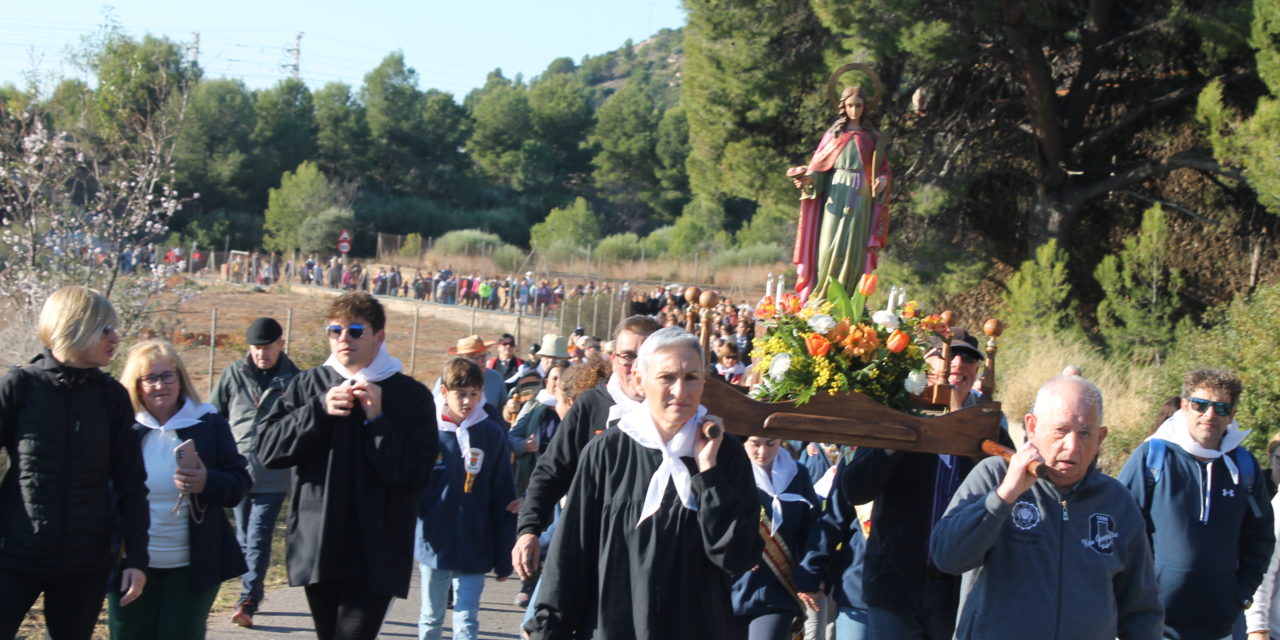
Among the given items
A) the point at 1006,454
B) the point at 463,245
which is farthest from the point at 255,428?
the point at 463,245

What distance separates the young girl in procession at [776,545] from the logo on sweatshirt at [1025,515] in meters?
1.36

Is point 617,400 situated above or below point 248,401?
above

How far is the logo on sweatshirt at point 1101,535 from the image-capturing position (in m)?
3.59

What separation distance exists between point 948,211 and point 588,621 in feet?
60.4

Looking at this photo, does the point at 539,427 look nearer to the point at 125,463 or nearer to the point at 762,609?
the point at 762,609

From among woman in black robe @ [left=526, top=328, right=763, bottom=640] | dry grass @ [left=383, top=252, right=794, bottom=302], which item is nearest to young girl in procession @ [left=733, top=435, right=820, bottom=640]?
woman in black robe @ [left=526, top=328, right=763, bottom=640]

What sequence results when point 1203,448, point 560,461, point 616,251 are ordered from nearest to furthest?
point 560,461, point 1203,448, point 616,251

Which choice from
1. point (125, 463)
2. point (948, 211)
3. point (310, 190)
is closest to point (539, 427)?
point (125, 463)

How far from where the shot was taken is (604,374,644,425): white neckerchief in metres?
4.43

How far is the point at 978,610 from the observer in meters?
3.64

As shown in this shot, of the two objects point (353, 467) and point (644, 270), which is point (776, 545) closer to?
point (353, 467)

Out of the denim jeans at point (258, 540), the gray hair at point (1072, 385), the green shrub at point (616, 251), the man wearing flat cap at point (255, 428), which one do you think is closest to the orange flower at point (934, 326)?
the gray hair at point (1072, 385)

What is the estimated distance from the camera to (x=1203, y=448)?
207 inches

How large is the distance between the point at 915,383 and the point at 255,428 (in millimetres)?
4057
